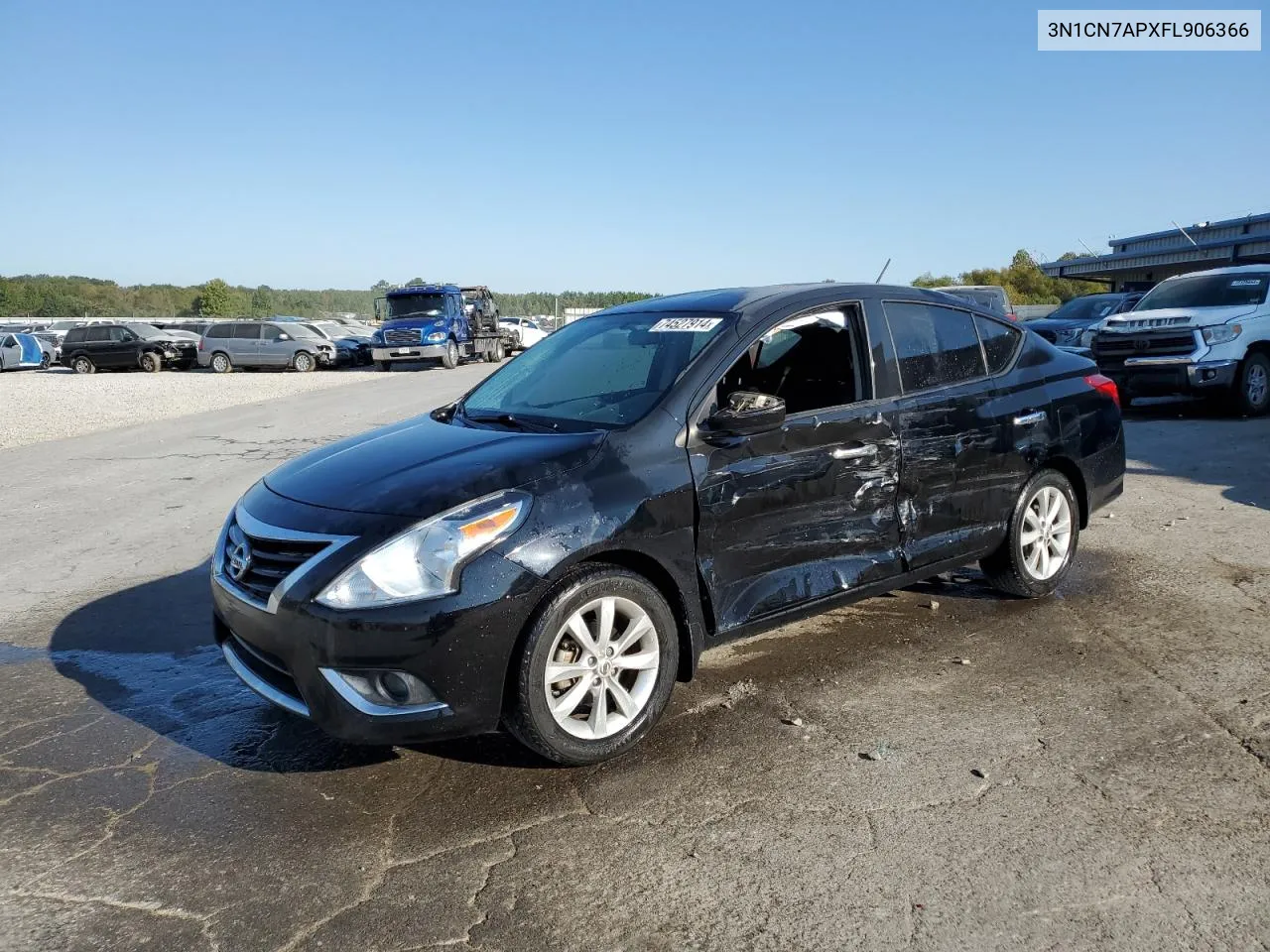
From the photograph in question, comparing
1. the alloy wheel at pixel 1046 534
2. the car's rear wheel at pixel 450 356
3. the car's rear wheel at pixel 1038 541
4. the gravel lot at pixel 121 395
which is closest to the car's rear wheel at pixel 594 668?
the car's rear wheel at pixel 1038 541

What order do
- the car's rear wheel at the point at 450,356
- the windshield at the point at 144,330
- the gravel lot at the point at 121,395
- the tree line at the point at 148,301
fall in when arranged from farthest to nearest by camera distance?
the tree line at the point at 148,301
the windshield at the point at 144,330
the car's rear wheel at the point at 450,356
the gravel lot at the point at 121,395

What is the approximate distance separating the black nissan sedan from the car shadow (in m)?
4.13

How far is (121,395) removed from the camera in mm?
23172

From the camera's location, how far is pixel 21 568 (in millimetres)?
6914

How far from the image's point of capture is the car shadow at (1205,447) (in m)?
8.79

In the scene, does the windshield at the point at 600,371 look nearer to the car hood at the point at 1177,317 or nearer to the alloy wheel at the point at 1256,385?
the car hood at the point at 1177,317

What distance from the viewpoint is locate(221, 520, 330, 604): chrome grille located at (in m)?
3.54

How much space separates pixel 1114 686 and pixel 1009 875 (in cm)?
175

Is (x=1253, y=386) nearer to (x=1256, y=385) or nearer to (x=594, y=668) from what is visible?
(x=1256, y=385)

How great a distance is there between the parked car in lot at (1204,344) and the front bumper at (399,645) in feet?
39.2

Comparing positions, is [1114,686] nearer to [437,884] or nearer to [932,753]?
[932,753]

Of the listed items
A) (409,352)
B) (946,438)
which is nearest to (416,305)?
(409,352)

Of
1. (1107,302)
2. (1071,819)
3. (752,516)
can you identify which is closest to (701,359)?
(752,516)

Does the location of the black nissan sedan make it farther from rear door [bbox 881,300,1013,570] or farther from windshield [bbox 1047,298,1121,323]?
windshield [bbox 1047,298,1121,323]
